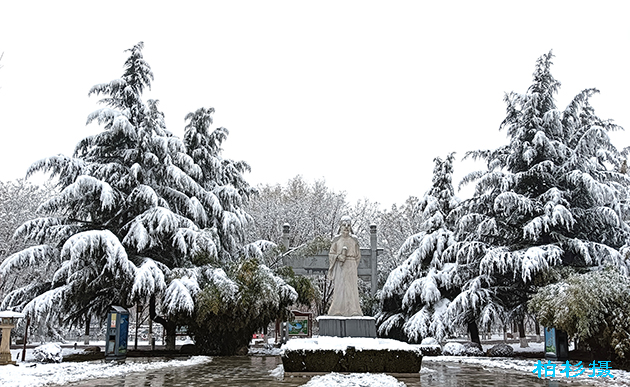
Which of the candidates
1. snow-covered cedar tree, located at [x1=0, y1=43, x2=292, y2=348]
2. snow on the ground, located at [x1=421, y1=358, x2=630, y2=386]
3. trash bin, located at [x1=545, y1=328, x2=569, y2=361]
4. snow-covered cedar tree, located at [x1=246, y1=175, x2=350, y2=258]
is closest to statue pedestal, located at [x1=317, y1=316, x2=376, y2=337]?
snow on the ground, located at [x1=421, y1=358, x2=630, y2=386]

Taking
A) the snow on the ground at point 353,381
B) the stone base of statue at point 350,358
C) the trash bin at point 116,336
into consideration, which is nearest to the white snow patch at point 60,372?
the trash bin at point 116,336

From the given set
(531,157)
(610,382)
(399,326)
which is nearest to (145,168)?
(399,326)

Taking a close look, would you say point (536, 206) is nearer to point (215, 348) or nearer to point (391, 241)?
point (215, 348)

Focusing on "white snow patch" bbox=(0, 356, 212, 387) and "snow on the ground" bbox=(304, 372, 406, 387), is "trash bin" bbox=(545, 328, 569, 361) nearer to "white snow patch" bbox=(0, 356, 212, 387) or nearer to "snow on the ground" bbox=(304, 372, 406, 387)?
"snow on the ground" bbox=(304, 372, 406, 387)

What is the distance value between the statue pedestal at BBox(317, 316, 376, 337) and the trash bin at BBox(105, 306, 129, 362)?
679 cm

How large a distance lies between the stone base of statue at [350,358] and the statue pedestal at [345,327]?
1.21 metres

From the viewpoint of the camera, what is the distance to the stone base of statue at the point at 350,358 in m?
10.9

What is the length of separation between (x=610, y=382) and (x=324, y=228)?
22.8m

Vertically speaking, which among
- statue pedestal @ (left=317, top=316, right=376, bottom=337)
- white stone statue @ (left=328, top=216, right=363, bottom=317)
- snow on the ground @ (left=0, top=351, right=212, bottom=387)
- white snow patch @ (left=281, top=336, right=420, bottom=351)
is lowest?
snow on the ground @ (left=0, top=351, right=212, bottom=387)

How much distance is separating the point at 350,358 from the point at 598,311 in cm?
671

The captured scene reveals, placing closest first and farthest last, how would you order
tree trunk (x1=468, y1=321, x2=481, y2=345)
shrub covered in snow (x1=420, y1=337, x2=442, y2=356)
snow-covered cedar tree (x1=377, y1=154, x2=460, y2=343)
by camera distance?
shrub covered in snow (x1=420, y1=337, x2=442, y2=356), snow-covered cedar tree (x1=377, y1=154, x2=460, y2=343), tree trunk (x1=468, y1=321, x2=481, y2=345)

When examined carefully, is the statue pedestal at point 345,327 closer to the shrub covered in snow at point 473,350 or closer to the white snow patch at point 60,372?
the white snow patch at point 60,372

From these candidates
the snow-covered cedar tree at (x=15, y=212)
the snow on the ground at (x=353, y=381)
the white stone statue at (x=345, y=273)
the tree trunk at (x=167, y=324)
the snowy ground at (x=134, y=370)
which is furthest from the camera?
the snow-covered cedar tree at (x=15, y=212)

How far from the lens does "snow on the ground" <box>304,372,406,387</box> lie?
9.29 meters
